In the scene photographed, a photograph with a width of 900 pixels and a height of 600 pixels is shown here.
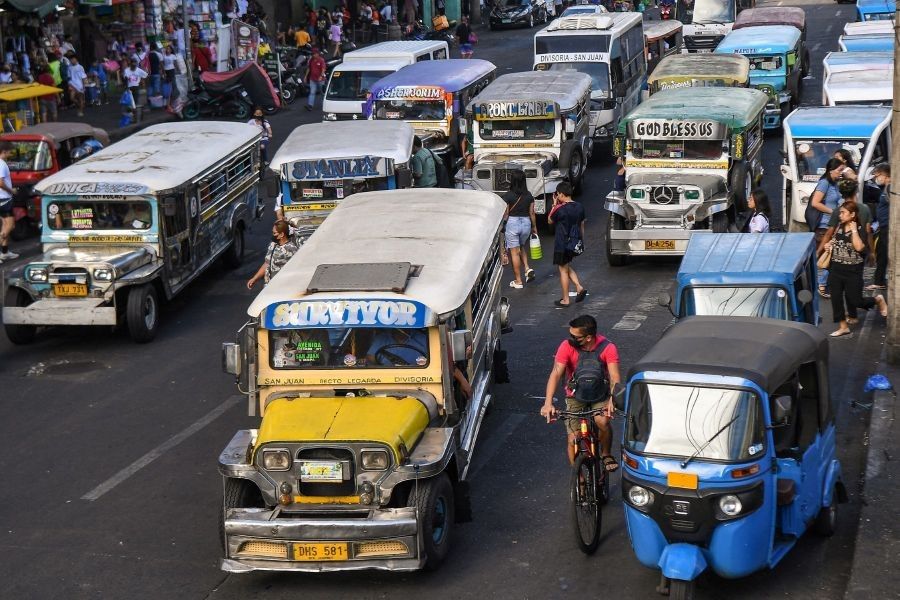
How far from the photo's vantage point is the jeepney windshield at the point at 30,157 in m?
23.3

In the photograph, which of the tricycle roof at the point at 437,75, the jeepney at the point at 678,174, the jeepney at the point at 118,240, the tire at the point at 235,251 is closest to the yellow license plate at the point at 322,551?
the jeepney at the point at 118,240

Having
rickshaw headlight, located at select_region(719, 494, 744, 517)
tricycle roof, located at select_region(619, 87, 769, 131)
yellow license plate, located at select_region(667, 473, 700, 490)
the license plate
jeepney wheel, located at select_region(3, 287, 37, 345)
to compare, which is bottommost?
jeepney wheel, located at select_region(3, 287, 37, 345)

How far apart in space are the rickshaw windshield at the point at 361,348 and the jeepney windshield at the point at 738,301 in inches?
134

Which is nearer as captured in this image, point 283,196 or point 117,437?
point 117,437

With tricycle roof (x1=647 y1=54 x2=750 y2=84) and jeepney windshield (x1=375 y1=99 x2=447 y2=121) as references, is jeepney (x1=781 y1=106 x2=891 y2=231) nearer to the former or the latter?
tricycle roof (x1=647 y1=54 x2=750 y2=84)

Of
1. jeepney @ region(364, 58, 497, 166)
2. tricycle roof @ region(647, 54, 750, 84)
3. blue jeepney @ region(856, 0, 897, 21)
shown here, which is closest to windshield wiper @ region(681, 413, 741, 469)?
jeepney @ region(364, 58, 497, 166)

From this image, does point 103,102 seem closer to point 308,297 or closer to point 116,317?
point 116,317

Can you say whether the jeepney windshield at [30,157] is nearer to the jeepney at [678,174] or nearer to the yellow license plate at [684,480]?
the jeepney at [678,174]

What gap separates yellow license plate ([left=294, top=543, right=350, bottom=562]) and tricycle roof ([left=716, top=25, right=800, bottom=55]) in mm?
23551

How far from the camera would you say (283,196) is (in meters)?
19.0

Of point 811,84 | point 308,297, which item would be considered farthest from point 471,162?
point 811,84

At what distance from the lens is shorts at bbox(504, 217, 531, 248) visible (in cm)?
1888

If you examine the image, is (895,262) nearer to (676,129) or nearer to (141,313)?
(676,129)

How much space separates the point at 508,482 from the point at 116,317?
6825 mm
